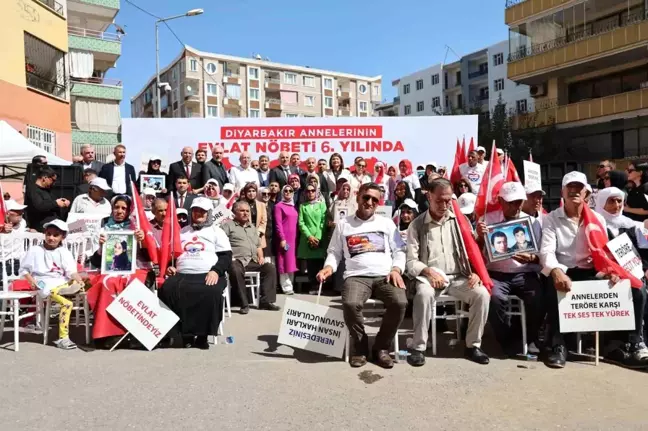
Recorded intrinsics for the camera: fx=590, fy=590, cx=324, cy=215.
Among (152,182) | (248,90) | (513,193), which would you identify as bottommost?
(513,193)

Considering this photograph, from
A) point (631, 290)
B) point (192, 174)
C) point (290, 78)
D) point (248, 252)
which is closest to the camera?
point (631, 290)

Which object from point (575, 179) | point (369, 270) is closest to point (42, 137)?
point (369, 270)

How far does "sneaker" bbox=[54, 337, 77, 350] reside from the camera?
588 centimetres

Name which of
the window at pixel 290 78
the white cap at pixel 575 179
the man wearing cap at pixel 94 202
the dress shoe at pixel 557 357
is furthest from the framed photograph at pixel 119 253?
the window at pixel 290 78

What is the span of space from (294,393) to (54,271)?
3.12m

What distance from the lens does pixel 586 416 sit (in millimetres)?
4086

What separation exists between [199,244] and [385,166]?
248 inches

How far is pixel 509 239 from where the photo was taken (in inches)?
222

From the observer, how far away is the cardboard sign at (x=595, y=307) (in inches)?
208

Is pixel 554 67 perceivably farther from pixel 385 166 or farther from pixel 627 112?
pixel 385 166

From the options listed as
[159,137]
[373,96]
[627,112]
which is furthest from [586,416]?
[373,96]

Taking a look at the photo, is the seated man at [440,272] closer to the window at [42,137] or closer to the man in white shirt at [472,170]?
the man in white shirt at [472,170]

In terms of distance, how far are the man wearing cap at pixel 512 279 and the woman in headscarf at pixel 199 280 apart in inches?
107

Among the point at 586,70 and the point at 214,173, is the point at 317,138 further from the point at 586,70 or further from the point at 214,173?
the point at 586,70
